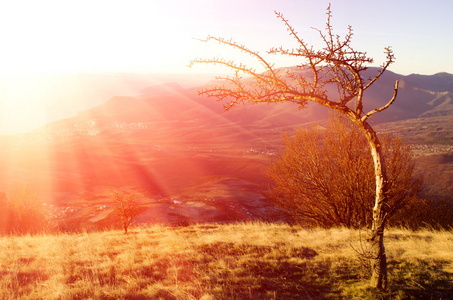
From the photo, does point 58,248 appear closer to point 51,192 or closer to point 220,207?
point 220,207

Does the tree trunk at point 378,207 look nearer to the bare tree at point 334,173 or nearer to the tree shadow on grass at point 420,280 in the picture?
the tree shadow on grass at point 420,280

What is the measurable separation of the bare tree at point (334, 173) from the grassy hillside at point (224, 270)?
14.6 feet

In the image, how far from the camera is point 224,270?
230 inches

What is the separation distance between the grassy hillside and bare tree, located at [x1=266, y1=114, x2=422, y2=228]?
4.45m

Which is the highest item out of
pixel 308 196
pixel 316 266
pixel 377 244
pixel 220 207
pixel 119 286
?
pixel 377 244

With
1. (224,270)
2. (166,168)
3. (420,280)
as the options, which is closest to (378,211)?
(420,280)

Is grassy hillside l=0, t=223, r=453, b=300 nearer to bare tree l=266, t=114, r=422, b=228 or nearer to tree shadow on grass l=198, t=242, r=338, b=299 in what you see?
tree shadow on grass l=198, t=242, r=338, b=299

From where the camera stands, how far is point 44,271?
6.21m

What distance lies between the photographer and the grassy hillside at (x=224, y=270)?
4773 mm

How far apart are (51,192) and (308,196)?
2245 inches

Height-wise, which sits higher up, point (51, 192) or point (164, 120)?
point (164, 120)

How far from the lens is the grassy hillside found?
4.77 m

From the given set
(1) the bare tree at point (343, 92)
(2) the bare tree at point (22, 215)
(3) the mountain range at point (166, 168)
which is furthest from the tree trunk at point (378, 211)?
(2) the bare tree at point (22, 215)

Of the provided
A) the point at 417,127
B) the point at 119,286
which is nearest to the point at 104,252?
the point at 119,286
